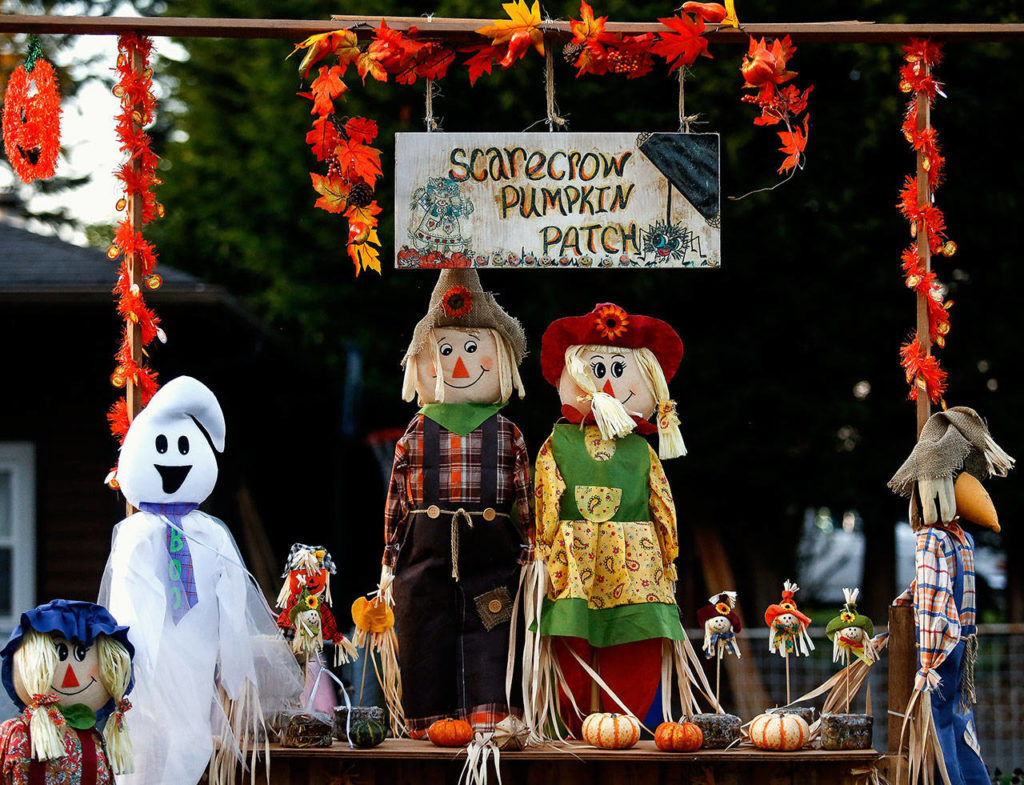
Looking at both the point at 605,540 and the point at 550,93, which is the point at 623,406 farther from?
the point at 550,93

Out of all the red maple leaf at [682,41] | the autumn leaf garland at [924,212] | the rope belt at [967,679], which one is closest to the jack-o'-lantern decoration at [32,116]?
the red maple leaf at [682,41]

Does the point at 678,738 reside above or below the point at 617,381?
below

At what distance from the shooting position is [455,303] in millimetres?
5723

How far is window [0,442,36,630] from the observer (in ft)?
30.0

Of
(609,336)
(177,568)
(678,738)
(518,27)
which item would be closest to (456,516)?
(609,336)

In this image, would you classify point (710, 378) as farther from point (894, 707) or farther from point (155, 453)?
point (155, 453)

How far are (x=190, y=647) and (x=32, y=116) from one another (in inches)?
84.5

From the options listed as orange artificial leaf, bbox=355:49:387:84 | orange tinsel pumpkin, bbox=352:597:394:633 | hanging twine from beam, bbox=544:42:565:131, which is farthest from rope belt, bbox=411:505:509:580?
orange artificial leaf, bbox=355:49:387:84

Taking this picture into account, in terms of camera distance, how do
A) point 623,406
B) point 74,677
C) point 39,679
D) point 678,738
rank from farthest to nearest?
point 623,406 < point 678,738 < point 74,677 < point 39,679

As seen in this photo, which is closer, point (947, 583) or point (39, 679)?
point (39, 679)

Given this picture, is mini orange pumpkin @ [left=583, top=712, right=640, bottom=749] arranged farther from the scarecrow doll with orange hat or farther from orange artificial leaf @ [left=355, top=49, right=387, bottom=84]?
orange artificial leaf @ [left=355, top=49, right=387, bottom=84]

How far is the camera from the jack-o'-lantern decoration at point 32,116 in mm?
5449

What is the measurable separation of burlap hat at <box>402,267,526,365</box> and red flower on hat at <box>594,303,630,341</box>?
12.5 inches

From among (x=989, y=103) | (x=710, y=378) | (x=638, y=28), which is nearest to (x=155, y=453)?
(x=638, y=28)
